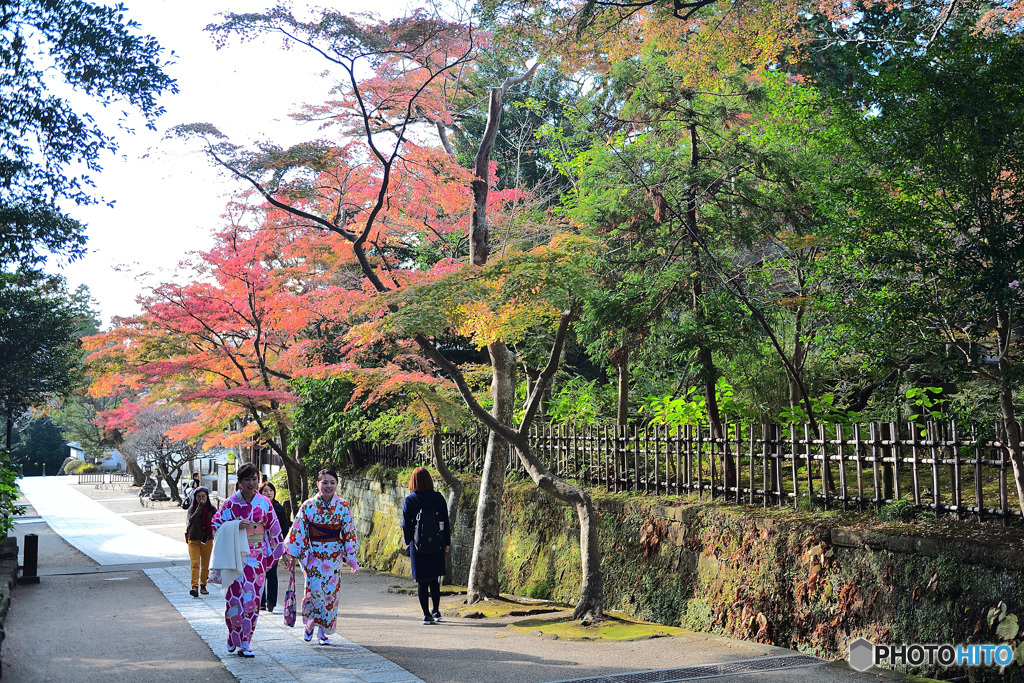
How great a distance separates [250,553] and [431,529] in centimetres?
243

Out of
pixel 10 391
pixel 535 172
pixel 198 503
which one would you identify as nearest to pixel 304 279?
pixel 198 503

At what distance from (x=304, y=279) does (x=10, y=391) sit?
10279 millimetres

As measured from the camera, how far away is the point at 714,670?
6.38 meters

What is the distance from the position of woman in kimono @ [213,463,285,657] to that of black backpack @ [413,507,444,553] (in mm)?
1815

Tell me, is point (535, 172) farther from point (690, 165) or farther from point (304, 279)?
point (690, 165)

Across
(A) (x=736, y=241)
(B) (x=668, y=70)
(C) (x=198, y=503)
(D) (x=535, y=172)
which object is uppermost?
(D) (x=535, y=172)

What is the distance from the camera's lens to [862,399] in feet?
40.7

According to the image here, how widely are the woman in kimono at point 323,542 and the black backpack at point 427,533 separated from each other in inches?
50.2

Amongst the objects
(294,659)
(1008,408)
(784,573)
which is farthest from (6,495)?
(1008,408)

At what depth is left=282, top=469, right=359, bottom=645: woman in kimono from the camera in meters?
7.88

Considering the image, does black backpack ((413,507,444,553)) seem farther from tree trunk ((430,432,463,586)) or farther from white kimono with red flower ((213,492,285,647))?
tree trunk ((430,432,463,586))

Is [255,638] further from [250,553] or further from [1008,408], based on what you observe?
[1008,408]

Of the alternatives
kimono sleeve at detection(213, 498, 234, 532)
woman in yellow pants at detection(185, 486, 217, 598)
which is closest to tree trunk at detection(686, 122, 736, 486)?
kimono sleeve at detection(213, 498, 234, 532)

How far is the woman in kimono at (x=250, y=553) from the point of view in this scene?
714 cm
